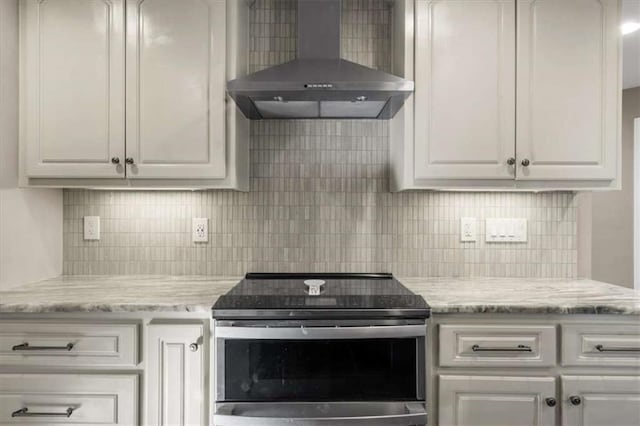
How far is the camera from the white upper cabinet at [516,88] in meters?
1.71

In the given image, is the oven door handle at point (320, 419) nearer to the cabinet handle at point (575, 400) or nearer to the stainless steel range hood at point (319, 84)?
the cabinet handle at point (575, 400)

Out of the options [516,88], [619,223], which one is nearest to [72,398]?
[516,88]

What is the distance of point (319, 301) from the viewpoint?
4.84 ft

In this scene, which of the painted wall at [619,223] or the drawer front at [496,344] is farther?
the painted wall at [619,223]

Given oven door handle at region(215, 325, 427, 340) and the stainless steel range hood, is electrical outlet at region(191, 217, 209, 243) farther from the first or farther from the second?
oven door handle at region(215, 325, 427, 340)

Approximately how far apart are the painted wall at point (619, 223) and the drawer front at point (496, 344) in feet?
9.20

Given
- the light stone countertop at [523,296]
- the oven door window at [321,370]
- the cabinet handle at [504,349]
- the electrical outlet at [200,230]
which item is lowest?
the oven door window at [321,370]

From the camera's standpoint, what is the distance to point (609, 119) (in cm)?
172

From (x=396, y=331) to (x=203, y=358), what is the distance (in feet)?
2.19

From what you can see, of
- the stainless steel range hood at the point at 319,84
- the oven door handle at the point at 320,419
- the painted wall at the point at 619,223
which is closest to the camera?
the oven door handle at the point at 320,419

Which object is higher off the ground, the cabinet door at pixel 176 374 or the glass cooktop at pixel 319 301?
the glass cooktop at pixel 319 301

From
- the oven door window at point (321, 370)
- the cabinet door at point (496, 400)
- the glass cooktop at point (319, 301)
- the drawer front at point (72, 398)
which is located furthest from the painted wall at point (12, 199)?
the cabinet door at point (496, 400)

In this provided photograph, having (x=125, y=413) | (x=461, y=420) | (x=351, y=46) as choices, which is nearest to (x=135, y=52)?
(x=351, y=46)

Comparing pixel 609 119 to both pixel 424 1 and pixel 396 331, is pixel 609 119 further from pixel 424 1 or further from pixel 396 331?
pixel 396 331
